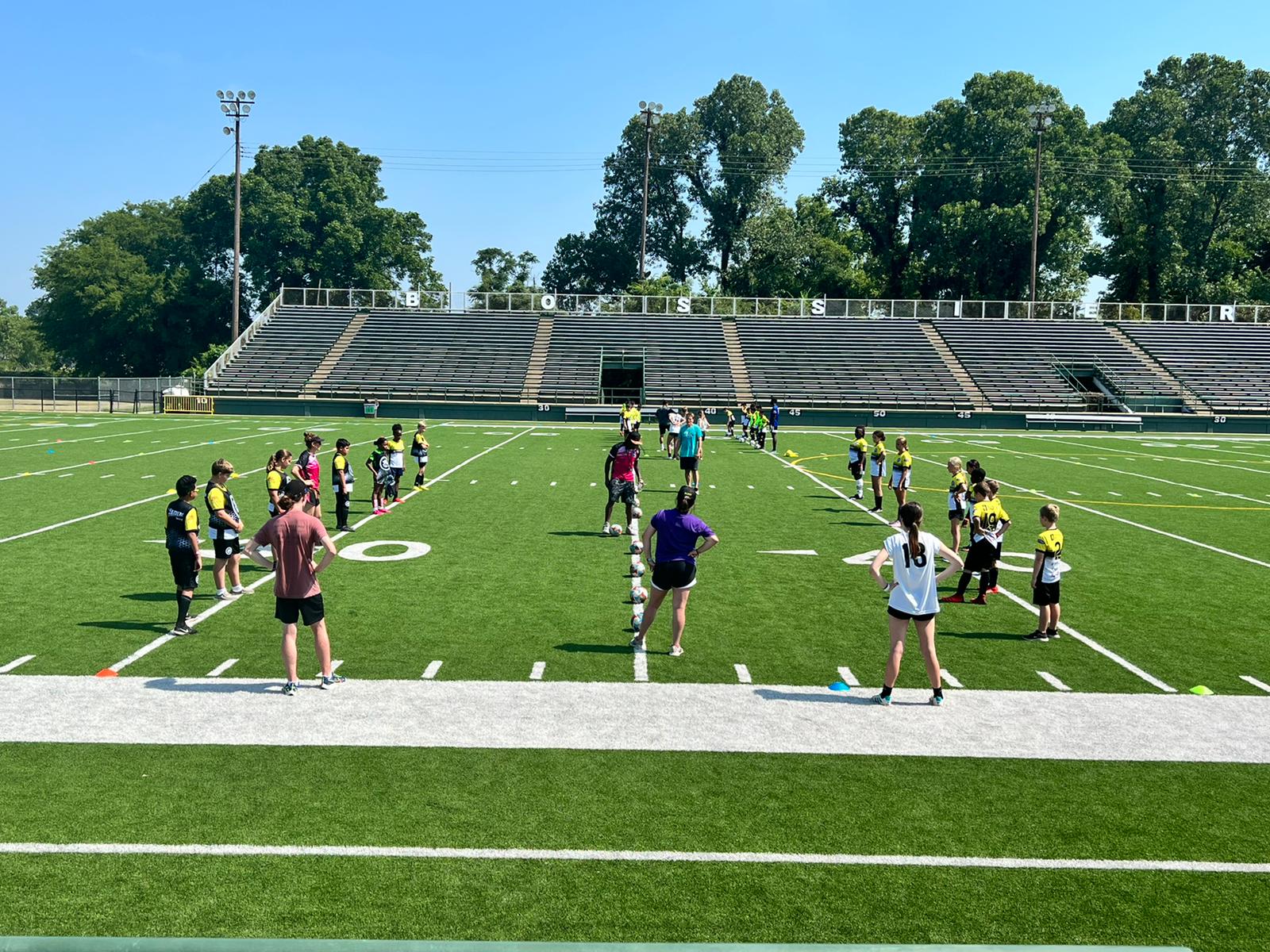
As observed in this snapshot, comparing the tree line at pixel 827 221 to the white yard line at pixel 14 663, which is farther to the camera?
the tree line at pixel 827 221

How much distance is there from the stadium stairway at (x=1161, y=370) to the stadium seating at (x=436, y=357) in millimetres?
36338

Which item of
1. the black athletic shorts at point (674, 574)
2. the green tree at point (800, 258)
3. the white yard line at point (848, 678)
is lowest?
the white yard line at point (848, 678)

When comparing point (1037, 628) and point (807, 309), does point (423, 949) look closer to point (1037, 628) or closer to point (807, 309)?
point (1037, 628)

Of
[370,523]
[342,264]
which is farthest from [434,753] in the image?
[342,264]

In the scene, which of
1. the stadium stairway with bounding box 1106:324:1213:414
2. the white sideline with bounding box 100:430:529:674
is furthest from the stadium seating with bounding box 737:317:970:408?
the white sideline with bounding box 100:430:529:674

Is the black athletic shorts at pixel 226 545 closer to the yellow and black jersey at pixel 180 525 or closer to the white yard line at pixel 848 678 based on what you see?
the yellow and black jersey at pixel 180 525

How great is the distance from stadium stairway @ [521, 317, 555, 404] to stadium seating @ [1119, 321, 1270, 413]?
36.3 m

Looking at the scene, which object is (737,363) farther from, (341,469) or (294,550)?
(294,550)

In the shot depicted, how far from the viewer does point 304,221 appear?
86875mm

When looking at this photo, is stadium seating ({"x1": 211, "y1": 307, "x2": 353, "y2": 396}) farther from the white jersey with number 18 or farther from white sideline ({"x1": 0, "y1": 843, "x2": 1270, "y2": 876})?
white sideline ({"x1": 0, "y1": 843, "x2": 1270, "y2": 876})

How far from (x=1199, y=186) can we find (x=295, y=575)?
8649 centimetres

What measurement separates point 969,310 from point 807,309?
10443 millimetres

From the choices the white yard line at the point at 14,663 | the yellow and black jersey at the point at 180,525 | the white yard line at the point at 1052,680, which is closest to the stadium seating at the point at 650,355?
the yellow and black jersey at the point at 180,525

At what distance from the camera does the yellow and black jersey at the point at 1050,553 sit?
11117mm
